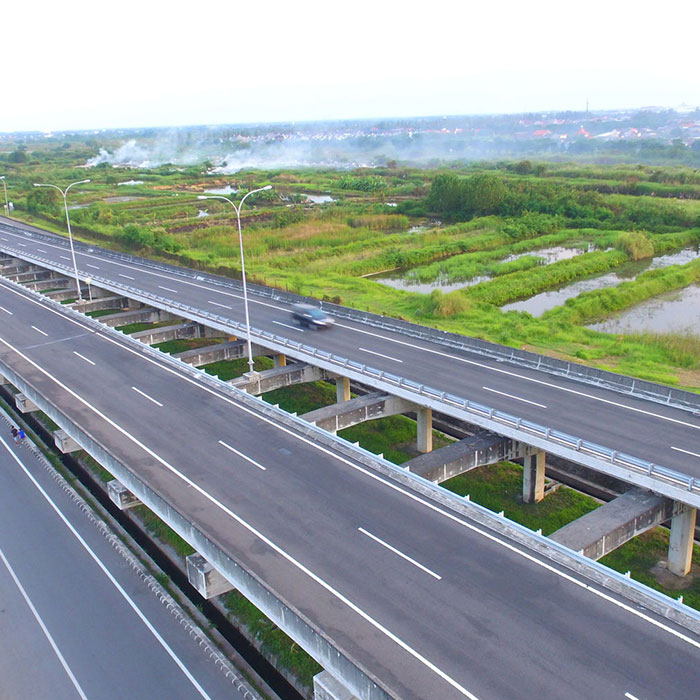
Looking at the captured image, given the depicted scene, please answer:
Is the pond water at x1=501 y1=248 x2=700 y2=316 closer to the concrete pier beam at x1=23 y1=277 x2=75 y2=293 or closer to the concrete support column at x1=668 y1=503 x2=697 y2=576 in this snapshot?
the concrete support column at x1=668 y1=503 x2=697 y2=576

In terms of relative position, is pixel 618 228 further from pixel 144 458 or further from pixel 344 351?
pixel 144 458

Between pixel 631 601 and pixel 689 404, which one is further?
pixel 689 404

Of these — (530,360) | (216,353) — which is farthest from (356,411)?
(216,353)

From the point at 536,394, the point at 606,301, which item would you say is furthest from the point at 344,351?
the point at 606,301

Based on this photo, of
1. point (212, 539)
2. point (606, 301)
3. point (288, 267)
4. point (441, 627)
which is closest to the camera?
point (441, 627)

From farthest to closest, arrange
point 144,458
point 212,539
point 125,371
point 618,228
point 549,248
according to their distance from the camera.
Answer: point 618,228 → point 549,248 → point 125,371 → point 144,458 → point 212,539

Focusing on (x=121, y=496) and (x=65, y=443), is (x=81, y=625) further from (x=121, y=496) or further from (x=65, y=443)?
(x=65, y=443)

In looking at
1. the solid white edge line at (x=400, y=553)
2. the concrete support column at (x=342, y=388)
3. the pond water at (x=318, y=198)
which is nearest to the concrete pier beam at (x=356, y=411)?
the concrete support column at (x=342, y=388)
